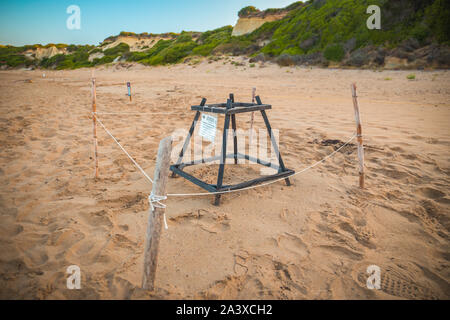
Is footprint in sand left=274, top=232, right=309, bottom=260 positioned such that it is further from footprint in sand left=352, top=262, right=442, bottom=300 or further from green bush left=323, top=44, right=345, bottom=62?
green bush left=323, top=44, right=345, bottom=62

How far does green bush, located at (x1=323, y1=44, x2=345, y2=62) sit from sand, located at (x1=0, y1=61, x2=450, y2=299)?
12.9 m

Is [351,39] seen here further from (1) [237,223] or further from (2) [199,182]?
(1) [237,223]

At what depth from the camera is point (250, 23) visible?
108 feet

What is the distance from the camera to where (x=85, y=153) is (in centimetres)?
462

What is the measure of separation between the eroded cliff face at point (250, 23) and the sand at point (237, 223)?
31.5 m

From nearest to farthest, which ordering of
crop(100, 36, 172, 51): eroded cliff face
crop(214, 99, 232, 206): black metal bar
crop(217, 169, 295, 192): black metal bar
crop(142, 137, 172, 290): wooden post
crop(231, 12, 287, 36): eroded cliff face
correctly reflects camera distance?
crop(142, 137, 172, 290): wooden post
crop(214, 99, 232, 206): black metal bar
crop(217, 169, 295, 192): black metal bar
crop(231, 12, 287, 36): eroded cliff face
crop(100, 36, 172, 51): eroded cliff face

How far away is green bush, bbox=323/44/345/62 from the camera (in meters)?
16.8

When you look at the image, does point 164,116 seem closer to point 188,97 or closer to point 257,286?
point 188,97

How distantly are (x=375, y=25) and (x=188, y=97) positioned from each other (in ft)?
48.6

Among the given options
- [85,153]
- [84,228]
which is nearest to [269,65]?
[85,153]

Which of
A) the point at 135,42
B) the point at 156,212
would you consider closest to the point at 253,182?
the point at 156,212

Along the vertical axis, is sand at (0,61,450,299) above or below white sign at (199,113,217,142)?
below

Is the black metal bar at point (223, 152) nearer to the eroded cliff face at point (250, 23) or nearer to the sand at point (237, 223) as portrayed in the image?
the sand at point (237, 223)

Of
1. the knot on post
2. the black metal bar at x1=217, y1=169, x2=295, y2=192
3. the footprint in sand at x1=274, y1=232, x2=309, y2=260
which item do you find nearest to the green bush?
the black metal bar at x1=217, y1=169, x2=295, y2=192
